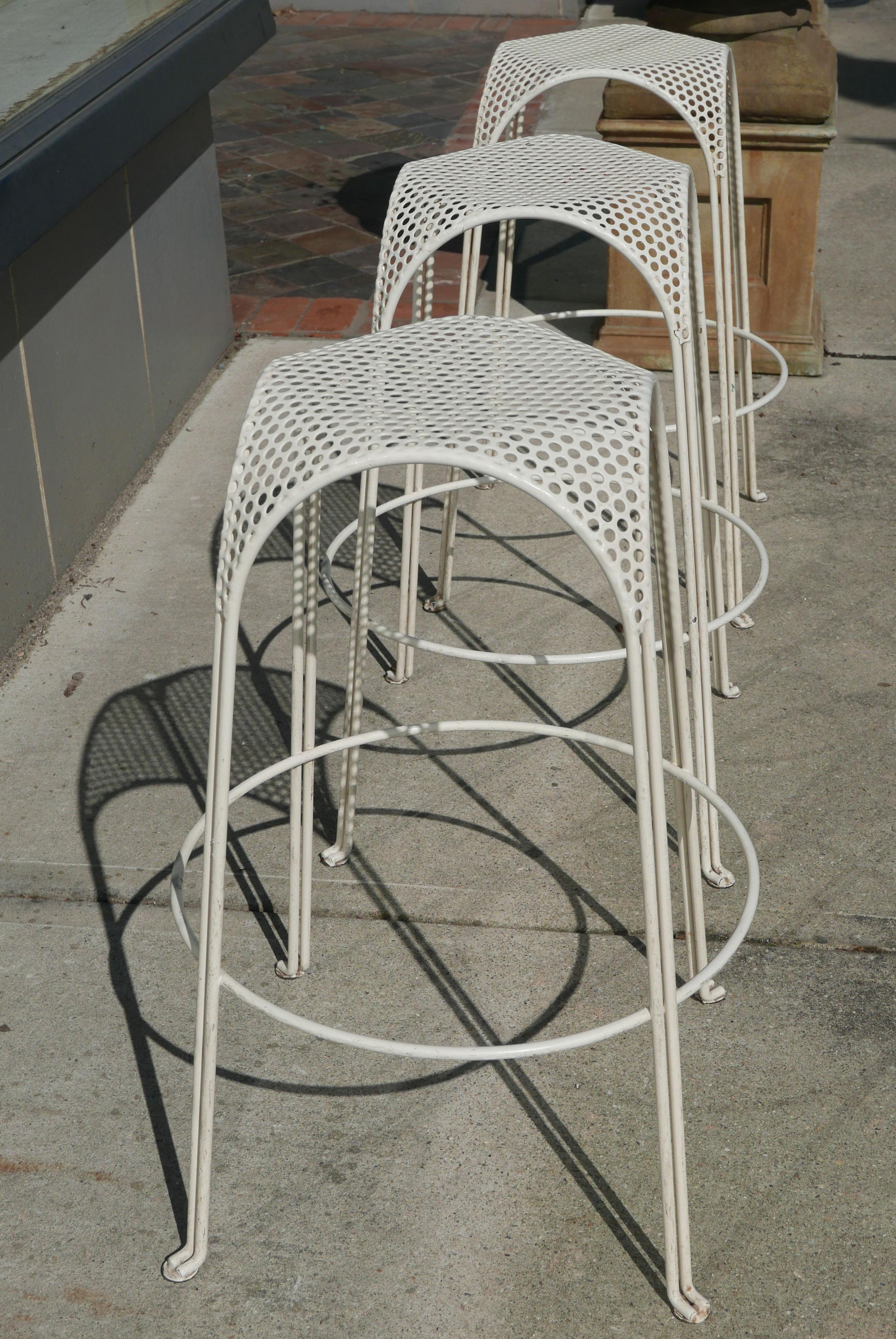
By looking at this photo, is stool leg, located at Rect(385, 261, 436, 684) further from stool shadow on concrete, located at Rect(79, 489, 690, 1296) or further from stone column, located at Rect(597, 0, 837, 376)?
stone column, located at Rect(597, 0, 837, 376)

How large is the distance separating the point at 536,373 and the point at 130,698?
1.88 meters

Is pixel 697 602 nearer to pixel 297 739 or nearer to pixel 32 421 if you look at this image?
pixel 297 739

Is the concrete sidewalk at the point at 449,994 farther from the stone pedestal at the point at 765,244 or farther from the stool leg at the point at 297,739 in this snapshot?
the stone pedestal at the point at 765,244

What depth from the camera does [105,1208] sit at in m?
2.32

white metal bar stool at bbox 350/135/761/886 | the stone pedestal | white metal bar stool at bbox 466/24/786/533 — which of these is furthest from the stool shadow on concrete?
the stone pedestal

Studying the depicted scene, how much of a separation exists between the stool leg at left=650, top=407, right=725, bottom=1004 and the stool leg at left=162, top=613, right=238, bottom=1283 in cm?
68

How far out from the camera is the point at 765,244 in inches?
205

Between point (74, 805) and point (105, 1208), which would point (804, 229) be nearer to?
point (74, 805)

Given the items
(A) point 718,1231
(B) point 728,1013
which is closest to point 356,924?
(B) point 728,1013

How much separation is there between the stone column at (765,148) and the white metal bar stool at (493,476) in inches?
124

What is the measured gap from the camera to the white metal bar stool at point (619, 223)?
8.65 feet

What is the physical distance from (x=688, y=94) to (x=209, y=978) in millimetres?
2537

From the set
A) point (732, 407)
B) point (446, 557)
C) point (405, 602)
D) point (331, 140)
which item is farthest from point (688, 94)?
point (331, 140)

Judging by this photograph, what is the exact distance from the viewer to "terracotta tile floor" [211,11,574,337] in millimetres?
6285
